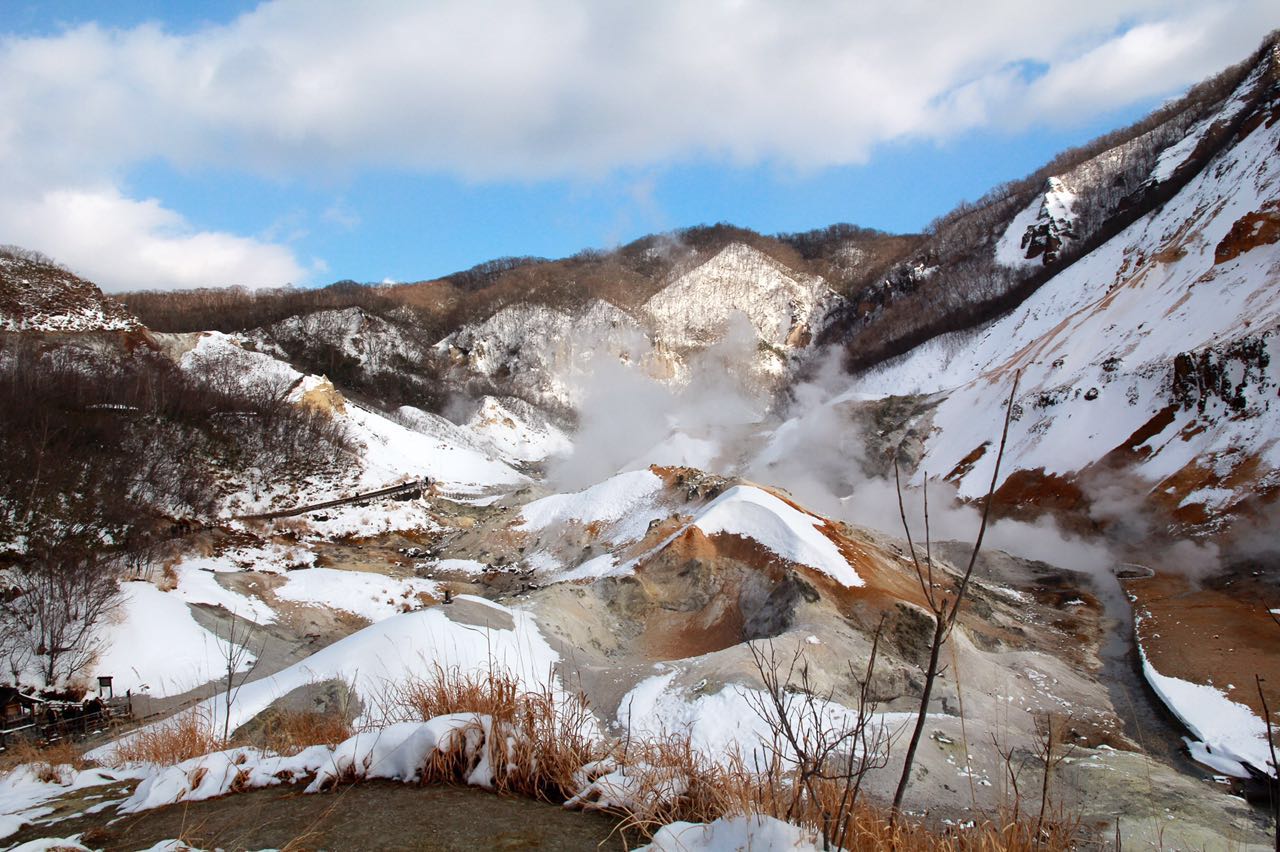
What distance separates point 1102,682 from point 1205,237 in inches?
1280

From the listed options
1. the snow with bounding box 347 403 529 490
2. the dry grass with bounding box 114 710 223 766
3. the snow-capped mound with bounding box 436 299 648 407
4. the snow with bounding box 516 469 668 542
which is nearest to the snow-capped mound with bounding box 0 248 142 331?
the snow with bounding box 347 403 529 490

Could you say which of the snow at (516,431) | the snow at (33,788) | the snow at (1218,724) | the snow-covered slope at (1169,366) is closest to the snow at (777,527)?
the snow at (1218,724)

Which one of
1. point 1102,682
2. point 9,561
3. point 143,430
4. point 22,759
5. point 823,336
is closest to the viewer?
point 22,759

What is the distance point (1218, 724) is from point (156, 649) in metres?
21.6

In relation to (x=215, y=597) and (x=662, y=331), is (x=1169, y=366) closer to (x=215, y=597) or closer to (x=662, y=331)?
(x=215, y=597)

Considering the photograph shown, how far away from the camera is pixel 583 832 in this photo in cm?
284

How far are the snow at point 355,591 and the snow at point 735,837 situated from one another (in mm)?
20890

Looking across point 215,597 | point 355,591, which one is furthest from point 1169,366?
point 215,597

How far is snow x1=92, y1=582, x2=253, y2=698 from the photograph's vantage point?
15.5 m

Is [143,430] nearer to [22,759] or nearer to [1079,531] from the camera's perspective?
[22,759]

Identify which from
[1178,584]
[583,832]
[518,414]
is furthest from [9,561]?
[518,414]

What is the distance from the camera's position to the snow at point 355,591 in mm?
21719

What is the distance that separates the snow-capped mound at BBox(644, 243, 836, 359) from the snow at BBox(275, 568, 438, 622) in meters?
80.4

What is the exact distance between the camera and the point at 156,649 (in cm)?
1647
